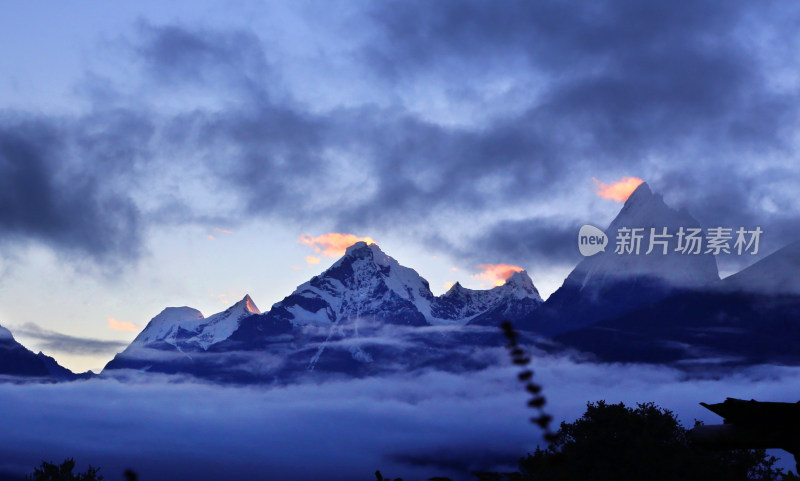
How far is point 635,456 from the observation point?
185ft

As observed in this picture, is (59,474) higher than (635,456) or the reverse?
the reverse

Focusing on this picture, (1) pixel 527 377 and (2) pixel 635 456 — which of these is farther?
(2) pixel 635 456

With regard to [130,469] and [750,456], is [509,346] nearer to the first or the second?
[130,469]

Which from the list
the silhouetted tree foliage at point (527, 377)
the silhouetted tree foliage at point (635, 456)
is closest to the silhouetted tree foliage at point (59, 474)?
the silhouetted tree foliage at point (635, 456)

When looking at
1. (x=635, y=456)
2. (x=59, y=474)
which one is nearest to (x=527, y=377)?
(x=635, y=456)

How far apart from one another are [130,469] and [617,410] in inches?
2456

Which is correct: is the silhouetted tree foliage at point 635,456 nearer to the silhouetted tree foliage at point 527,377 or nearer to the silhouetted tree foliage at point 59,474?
the silhouetted tree foliage at point 59,474

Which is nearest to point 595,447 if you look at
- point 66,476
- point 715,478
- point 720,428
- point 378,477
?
point 715,478

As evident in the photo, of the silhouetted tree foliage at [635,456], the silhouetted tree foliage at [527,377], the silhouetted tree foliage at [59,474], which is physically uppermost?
the silhouetted tree foliage at [527,377]

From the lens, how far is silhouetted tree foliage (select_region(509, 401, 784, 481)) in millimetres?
53375

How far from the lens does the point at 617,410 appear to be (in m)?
62.3

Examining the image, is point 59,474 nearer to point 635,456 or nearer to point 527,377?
point 635,456

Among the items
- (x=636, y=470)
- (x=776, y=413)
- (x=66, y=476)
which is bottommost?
(x=66, y=476)

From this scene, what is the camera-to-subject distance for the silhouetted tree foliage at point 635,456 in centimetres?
5338
